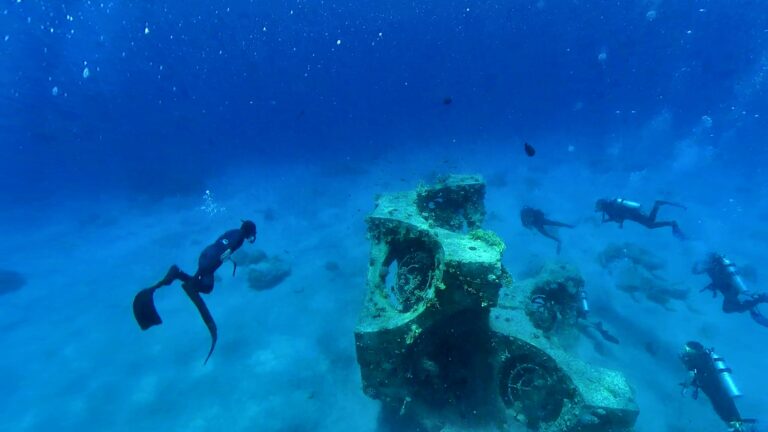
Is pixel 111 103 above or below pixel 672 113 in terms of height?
above

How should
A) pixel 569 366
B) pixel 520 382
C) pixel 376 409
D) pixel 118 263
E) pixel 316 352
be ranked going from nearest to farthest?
1. pixel 569 366
2. pixel 520 382
3. pixel 376 409
4. pixel 316 352
5. pixel 118 263

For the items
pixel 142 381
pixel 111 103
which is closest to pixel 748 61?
pixel 142 381

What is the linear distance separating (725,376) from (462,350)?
6152 millimetres

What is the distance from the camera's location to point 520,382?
21.3ft

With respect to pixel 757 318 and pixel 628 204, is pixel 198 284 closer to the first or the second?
pixel 628 204

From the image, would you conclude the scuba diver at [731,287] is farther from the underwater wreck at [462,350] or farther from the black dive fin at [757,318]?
the underwater wreck at [462,350]

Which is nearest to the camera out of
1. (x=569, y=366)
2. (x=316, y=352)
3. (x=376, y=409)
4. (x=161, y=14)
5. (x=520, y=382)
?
(x=569, y=366)

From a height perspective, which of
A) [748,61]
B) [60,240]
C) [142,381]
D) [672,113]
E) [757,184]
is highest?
[748,61]

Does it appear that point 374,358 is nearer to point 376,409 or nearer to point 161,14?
point 376,409

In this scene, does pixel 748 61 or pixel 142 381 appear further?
pixel 748 61

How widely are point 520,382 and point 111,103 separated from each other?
6796cm

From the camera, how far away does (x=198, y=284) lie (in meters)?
6.07

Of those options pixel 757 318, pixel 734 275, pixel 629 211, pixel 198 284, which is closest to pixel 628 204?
pixel 629 211

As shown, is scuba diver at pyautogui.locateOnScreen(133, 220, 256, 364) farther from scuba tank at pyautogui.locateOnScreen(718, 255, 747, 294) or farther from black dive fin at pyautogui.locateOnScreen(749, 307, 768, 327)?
black dive fin at pyautogui.locateOnScreen(749, 307, 768, 327)
